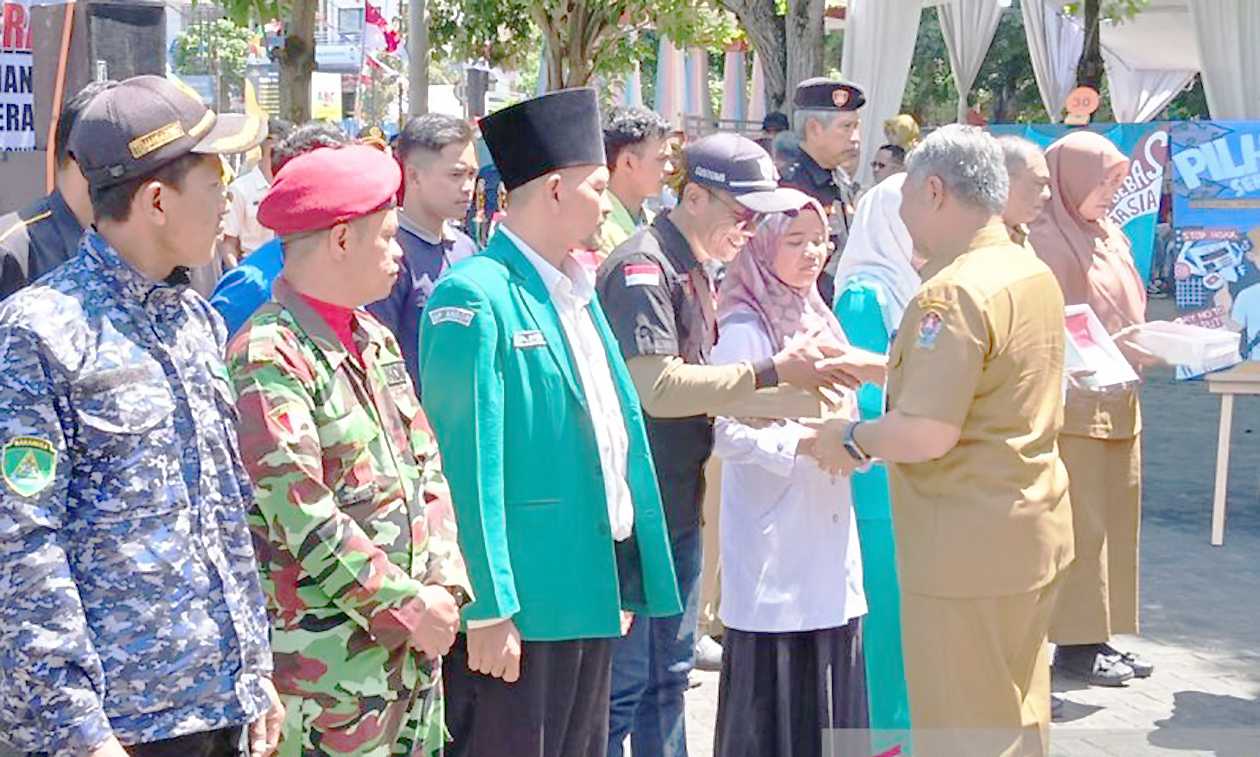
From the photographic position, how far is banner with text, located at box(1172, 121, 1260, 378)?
891 cm

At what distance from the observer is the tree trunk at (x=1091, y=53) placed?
17.5 m

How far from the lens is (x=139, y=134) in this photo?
2.57m

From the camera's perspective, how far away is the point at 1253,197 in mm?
9297

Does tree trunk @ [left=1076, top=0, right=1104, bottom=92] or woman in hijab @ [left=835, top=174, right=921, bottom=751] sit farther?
tree trunk @ [left=1076, top=0, right=1104, bottom=92]

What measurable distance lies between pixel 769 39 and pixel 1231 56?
4.49 m

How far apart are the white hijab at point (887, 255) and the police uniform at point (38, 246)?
227 cm

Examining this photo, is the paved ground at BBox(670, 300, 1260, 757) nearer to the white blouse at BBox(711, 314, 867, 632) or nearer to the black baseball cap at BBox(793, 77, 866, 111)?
the white blouse at BBox(711, 314, 867, 632)

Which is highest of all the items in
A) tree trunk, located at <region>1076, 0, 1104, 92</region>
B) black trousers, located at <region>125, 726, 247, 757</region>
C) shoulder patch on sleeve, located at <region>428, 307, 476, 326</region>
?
tree trunk, located at <region>1076, 0, 1104, 92</region>

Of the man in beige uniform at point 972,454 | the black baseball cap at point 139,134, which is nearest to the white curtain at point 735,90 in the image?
the man in beige uniform at point 972,454

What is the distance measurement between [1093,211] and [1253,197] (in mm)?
3943

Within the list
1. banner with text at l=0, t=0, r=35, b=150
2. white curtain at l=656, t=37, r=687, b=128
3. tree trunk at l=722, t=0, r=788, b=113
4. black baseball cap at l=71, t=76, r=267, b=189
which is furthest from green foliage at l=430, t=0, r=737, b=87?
black baseball cap at l=71, t=76, r=267, b=189

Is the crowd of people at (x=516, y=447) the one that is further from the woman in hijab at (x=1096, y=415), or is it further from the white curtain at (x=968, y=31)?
the white curtain at (x=968, y=31)

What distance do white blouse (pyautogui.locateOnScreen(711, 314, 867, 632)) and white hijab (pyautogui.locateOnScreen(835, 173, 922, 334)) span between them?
61cm

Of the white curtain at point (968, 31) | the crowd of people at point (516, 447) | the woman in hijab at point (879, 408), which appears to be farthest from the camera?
the white curtain at point (968, 31)
